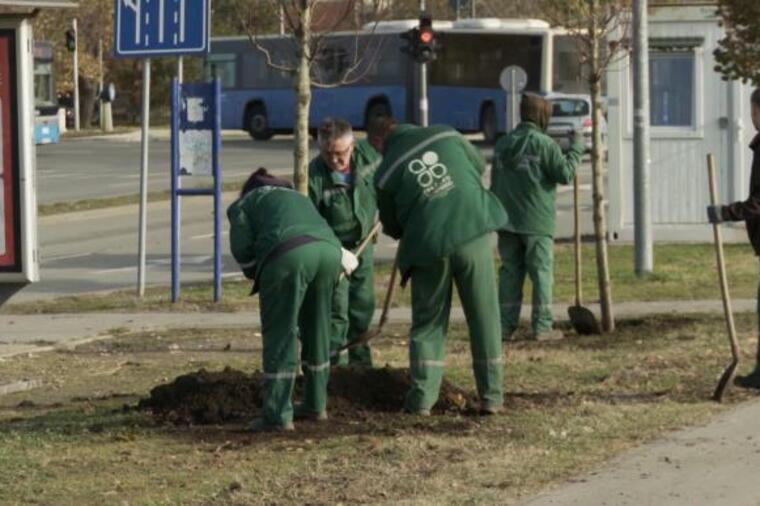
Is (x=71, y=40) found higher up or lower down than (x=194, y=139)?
higher up

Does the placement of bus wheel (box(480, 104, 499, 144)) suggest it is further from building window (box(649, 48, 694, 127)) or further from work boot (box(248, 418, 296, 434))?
work boot (box(248, 418, 296, 434))

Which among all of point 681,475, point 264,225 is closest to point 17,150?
point 264,225

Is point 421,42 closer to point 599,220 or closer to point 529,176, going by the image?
point 599,220

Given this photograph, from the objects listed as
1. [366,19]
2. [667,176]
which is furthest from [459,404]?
[366,19]

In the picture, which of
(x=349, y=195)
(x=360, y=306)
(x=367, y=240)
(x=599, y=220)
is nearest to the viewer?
(x=349, y=195)

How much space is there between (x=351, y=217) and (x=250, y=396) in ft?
5.95

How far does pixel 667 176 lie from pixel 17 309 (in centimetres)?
860

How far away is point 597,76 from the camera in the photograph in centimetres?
1584

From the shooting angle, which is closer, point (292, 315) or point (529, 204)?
point (292, 315)

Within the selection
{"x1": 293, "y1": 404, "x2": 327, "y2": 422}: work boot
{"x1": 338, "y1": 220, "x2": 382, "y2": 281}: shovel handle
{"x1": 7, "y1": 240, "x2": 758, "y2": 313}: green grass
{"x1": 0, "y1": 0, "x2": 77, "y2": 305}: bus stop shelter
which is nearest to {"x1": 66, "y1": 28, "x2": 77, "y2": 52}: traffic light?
{"x1": 7, "y1": 240, "x2": 758, "y2": 313}: green grass

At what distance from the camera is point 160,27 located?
1709cm

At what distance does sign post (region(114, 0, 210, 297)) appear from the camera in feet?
55.6

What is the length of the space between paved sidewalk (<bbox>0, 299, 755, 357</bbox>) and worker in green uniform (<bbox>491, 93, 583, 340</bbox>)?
60.2 inches

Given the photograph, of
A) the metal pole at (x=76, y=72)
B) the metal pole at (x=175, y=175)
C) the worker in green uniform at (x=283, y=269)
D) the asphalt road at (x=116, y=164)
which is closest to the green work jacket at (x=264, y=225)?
the worker in green uniform at (x=283, y=269)
